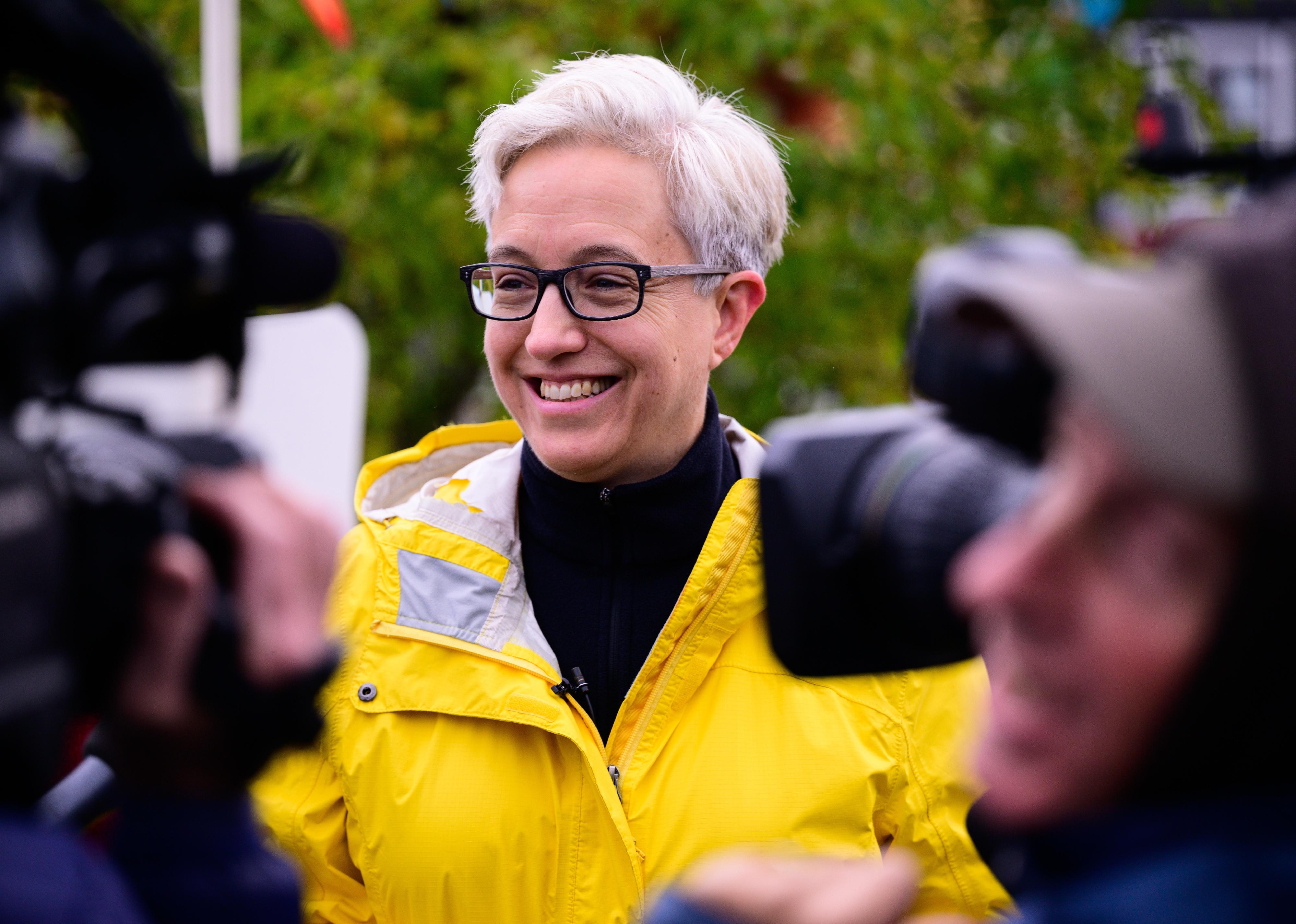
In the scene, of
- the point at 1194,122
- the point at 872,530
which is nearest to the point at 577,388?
the point at 872,530

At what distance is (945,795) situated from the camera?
1.76 m

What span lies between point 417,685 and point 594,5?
2.61 m

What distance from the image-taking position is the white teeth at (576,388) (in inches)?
75.9

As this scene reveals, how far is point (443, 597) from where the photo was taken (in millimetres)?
1845

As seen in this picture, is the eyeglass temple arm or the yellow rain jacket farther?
the eyeglass temple arm

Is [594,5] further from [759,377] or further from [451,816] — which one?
[451,816]

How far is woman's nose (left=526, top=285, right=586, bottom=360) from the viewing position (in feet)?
6.22

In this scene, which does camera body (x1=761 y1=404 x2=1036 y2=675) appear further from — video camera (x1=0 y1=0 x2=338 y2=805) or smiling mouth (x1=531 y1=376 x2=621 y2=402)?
smiling mouth (x1=531 y1=376 x2=621 y2=402)

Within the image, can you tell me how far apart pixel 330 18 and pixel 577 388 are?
2016 mm

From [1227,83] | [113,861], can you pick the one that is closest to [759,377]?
[113,861]

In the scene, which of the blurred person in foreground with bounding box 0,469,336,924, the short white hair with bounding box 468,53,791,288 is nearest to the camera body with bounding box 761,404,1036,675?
the blurred person in foreground with bounding box 0,469,336,924

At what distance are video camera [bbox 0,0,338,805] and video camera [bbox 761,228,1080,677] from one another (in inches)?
15.2

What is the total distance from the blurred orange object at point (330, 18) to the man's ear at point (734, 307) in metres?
1.87

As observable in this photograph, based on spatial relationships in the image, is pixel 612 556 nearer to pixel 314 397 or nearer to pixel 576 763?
pixel 576 763
